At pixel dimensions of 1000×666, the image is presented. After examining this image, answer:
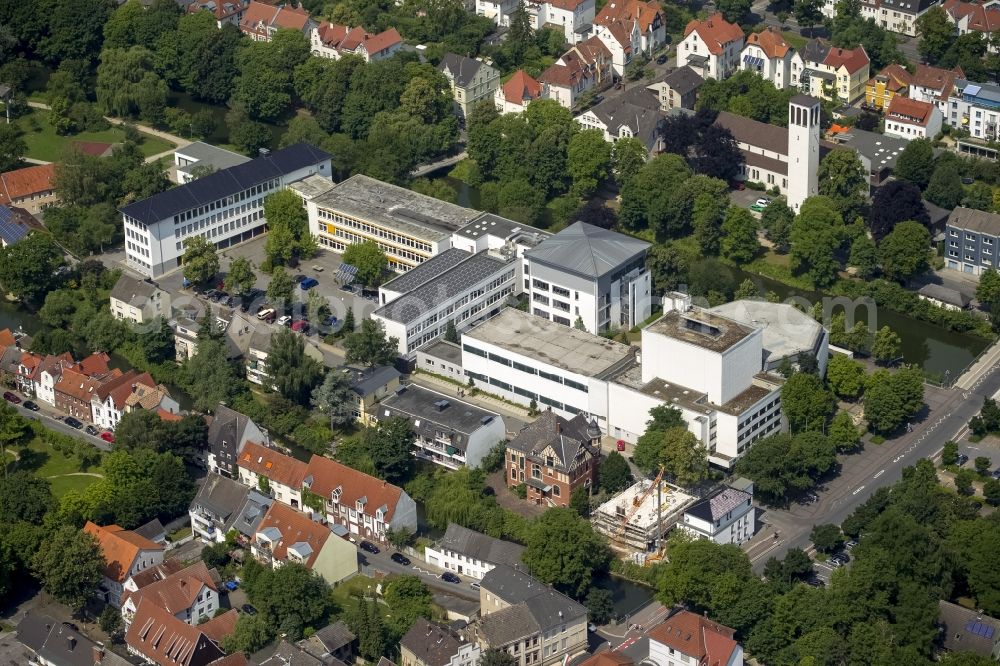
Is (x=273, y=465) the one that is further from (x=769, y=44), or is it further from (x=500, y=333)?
(x=769, y=44)

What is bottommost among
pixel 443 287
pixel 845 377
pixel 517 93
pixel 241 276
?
pixel 845 377

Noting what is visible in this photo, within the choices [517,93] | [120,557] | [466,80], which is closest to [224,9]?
[466,80]

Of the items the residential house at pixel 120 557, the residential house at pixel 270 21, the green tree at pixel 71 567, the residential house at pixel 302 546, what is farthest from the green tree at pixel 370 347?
the residential house at pixel 270 21

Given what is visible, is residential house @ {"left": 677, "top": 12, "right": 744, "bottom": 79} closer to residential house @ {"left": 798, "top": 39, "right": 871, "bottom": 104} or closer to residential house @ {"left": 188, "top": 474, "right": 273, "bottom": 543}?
residential house @ {"left": 798, "top": 39, "right": 871, "bottom": 104}

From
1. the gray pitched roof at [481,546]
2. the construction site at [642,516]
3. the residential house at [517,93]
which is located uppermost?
the residential house at [517,93]

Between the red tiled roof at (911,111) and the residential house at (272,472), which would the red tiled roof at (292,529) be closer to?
the residential house at (272,472)

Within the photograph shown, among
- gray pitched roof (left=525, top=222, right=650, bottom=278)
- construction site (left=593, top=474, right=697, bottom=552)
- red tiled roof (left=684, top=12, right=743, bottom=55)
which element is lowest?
construction site (left=593, top=474, right=697, bottom=552)

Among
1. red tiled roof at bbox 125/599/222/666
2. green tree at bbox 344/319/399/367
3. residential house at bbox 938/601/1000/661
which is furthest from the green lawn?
residential house at bbox 938/601/1000/661
